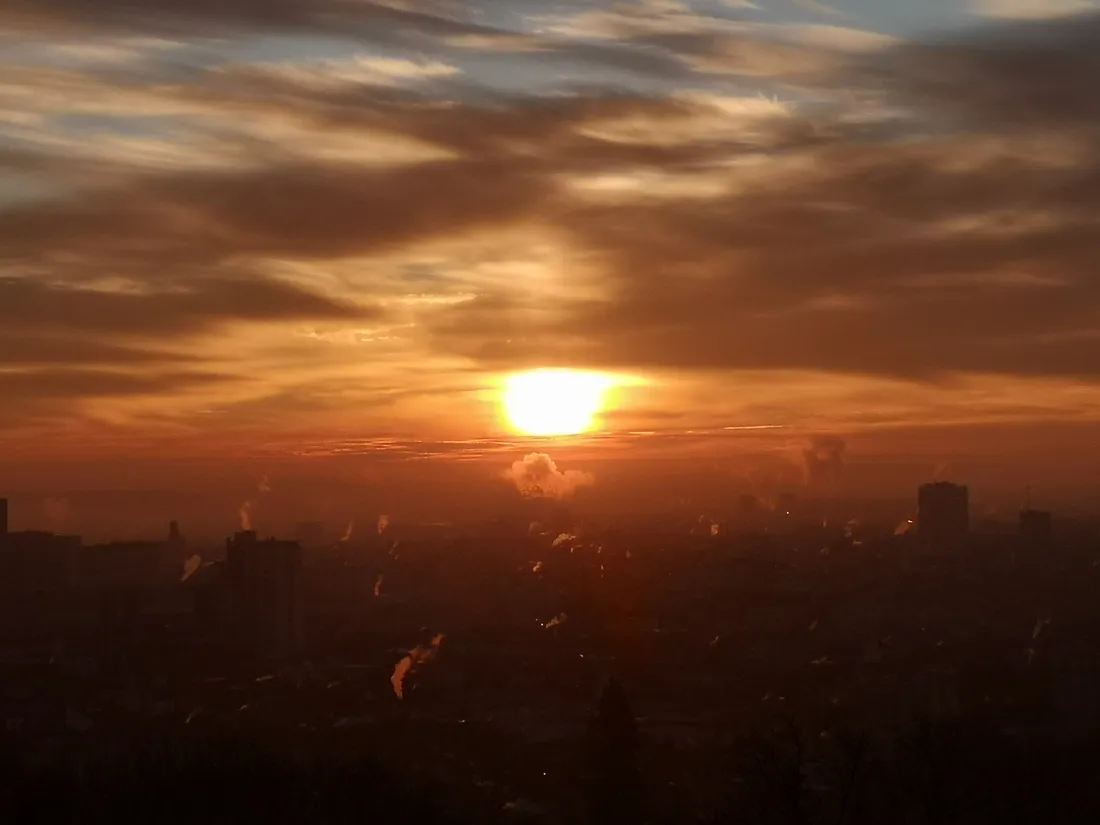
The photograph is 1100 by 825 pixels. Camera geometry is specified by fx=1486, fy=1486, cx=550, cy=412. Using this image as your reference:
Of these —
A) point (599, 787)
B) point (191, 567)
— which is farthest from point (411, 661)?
point (191, 567)

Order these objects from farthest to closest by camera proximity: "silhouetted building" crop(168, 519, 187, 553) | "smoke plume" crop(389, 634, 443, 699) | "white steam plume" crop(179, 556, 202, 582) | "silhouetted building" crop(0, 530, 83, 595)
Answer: "silhouetted building" crop(168, 519, 187, 553), "silhouetted building" crop(0, 530, 83, 595), "white steam plume" crop(179, 556, 202, 582), "smoke plume" crop(389, 634, 443, 699)

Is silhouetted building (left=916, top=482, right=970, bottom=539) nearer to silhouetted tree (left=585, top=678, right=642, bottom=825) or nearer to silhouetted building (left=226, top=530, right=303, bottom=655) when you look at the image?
silhouetted building (left=226, top=530, right=303, bottom=655)

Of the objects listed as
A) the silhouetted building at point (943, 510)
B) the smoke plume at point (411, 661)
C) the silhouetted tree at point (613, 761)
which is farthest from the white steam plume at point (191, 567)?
the silhouetted building at point (943, 510)

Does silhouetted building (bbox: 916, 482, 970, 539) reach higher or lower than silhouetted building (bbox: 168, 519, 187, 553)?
higher

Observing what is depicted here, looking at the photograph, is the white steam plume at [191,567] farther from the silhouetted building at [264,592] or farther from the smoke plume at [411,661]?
the smoke plume at [411,661]

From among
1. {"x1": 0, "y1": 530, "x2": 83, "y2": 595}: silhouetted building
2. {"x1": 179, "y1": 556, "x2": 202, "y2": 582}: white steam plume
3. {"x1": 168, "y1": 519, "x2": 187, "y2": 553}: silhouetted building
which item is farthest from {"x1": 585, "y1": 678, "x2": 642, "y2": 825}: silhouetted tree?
{"x1": 168, "y1": 519, "x2": 187, "y2": 553}: silhouetted building

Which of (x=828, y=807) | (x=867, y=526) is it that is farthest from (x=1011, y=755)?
(x=867, y=526)
